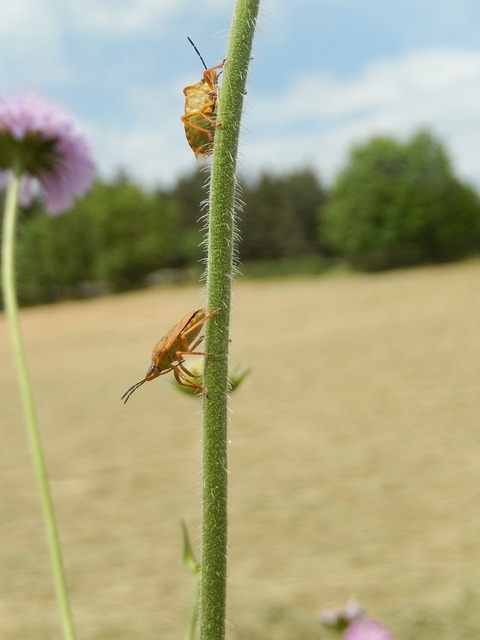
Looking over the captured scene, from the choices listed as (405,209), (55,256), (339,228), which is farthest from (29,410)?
(339,228)

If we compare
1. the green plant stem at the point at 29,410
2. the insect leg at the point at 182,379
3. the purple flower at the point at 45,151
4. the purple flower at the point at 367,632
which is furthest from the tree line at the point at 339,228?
the insect leg at the point at 182,379

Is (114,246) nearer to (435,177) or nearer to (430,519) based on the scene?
(435,177)

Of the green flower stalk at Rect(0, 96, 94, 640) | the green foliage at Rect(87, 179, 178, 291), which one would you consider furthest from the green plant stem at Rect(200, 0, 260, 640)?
the green foliage at Rect(87, 179, 178, 291)

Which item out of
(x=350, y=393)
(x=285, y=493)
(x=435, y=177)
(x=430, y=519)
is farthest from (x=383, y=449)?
(x=435, y=177)

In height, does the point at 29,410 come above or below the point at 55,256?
below

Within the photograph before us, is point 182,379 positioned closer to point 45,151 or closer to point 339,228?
point 45,151

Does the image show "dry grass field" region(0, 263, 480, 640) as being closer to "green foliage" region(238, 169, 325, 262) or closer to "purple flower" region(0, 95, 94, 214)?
"purple flower" region(0, 95, 94, 214)
